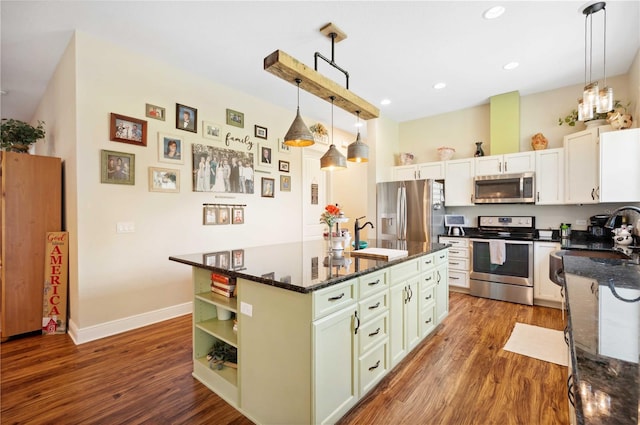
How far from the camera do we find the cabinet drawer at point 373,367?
184 cm

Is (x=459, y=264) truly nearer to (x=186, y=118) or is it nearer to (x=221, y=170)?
(x=221, y=170)

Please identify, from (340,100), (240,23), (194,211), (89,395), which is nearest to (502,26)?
(340,100)

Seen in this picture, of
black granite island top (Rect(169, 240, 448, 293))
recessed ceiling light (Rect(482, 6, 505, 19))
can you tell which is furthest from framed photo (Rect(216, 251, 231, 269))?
recessed ceiling light (Rect(482, 6, 505, 19))

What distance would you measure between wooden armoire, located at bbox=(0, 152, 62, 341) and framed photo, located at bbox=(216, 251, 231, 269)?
2152mm

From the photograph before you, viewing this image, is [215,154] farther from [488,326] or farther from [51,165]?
[488,326]

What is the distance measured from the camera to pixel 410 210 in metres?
4.70

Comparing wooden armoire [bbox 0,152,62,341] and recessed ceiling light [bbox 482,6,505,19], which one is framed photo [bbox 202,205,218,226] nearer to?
wooden armoire [bbox 0,152,62,341]

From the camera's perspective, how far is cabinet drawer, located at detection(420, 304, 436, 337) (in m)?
2.62

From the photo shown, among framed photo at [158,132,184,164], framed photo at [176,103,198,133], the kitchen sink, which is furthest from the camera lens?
framed photo at [176,103,198,133]

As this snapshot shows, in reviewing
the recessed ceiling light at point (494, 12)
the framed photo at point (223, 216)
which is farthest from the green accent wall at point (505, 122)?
the framed photo at point (223, 216)

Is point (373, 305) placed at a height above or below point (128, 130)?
below

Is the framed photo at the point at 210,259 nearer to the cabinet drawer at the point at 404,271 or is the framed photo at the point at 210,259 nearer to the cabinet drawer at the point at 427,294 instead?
the cabinet drawer at the point at 404,271

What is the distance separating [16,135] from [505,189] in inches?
240

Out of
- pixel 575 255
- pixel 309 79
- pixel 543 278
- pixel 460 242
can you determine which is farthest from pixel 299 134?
pixel 543 278
